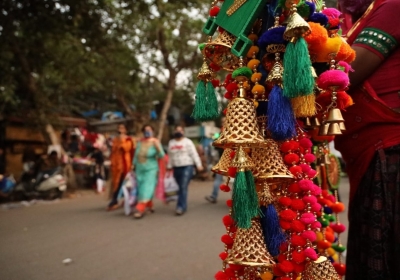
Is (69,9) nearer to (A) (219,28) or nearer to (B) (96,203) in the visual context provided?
(B) (96,203)

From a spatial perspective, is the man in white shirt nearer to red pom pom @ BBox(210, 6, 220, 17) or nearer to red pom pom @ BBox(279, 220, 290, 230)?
red pom pom @ BBox(210, 6, 220, 17)

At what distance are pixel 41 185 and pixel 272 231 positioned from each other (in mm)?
9620

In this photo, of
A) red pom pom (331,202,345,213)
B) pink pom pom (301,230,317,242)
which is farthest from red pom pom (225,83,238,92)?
red pom pom (331,202,345,213)

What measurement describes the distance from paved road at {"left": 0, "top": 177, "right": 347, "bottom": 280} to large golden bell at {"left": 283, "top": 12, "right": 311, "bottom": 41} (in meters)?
2.56

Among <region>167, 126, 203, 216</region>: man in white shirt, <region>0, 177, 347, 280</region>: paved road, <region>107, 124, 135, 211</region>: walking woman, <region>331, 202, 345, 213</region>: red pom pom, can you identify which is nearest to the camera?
<region>331, 202, 345, 213</region>: red pom pom

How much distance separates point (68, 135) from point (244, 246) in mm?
15370

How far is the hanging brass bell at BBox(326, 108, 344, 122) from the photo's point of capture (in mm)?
1584

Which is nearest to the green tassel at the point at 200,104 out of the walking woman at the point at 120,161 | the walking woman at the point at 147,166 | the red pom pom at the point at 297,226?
the red pom pom at the point at 297,226

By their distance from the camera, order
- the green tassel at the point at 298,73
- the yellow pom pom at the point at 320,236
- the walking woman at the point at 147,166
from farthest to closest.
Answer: the walking woman at the point at 147,166, the yellow pom pom at the point at 320,236, the green tassel at the point at 298,73

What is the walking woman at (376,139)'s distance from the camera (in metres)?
1.74

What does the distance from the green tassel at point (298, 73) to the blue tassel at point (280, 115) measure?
0.05m

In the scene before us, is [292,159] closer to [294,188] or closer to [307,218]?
[294,188]

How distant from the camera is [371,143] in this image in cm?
184

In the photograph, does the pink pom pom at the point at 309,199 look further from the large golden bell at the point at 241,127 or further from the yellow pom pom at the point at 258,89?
the yellow pom pom at the point at 258,89
